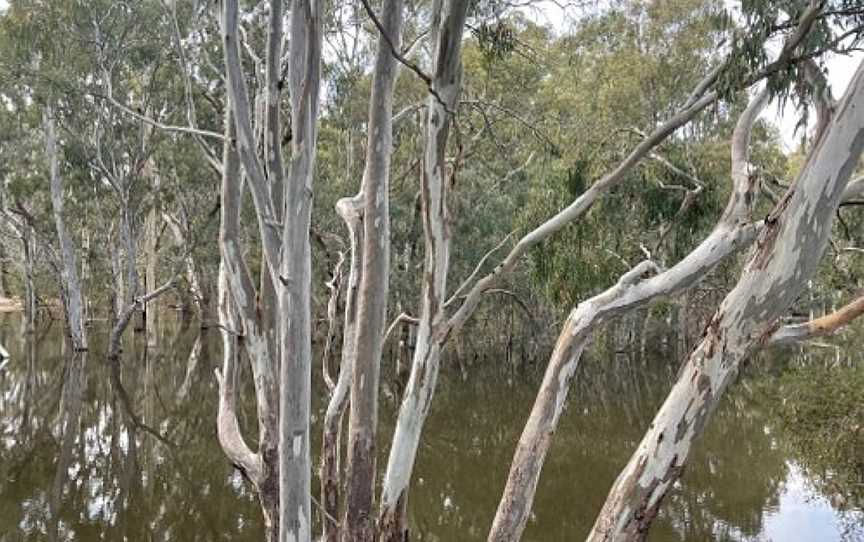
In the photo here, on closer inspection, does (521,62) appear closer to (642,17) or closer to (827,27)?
(642,17)

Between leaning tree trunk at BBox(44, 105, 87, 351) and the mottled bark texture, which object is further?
leaning tree trunk at BBox(44, 105, 87, 351)

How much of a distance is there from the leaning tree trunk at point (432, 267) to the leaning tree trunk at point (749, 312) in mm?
1433

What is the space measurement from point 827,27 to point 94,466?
23.4 ft

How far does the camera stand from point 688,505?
7.01m

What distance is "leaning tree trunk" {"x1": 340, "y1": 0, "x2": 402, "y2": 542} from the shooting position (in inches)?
162

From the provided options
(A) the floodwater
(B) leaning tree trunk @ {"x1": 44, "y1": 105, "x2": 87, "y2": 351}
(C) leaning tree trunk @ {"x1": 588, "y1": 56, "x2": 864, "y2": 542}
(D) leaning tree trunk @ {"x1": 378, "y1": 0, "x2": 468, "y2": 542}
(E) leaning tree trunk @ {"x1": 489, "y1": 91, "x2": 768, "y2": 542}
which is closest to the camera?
(C) leaning tree trunk @ {"x1": 588, "y1": 56, "x2": 864, "y2": 542}

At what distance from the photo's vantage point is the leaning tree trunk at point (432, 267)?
13.9 ft

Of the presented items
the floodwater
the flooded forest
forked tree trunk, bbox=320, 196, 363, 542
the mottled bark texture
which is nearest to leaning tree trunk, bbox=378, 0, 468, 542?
the flooded forest

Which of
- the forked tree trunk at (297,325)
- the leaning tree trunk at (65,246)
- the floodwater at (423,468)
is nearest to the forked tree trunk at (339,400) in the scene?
the floodwater at (423,468)

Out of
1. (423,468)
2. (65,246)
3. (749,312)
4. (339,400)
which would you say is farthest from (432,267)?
(65,246)

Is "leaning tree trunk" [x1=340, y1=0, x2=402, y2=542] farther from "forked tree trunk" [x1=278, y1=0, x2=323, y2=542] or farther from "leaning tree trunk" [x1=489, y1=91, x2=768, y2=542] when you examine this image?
"forked tree trunk" [x1=278, y1=0, x2=323, y2=542]

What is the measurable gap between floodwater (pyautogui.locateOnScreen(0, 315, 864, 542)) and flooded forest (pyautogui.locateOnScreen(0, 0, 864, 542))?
5 centimetres

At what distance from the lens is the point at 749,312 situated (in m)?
3.04

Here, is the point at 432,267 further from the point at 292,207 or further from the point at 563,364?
the point at 292,207
